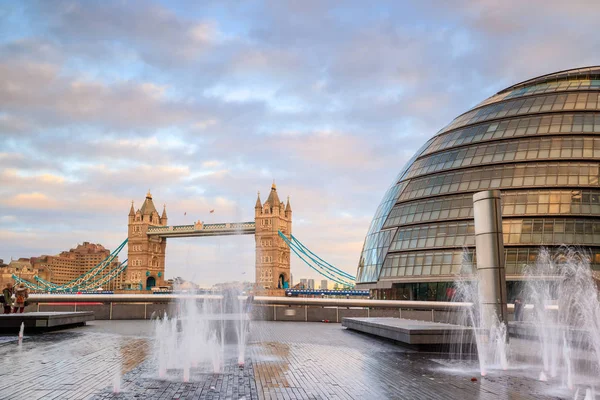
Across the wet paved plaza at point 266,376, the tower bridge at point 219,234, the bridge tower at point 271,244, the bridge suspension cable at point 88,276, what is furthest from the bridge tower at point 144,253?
the wet paved plaza at point 266,376

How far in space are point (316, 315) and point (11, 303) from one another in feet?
49.0

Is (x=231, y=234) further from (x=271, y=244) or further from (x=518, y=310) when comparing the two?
(x=518, y=310)

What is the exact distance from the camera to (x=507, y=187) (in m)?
34.9

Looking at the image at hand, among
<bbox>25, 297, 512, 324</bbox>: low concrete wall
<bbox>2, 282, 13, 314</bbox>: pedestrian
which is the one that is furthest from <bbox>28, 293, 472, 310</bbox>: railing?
<bbox>2, 282, 13, 314</bbox>: pedestrian

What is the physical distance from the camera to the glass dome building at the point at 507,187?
33406 millimetres

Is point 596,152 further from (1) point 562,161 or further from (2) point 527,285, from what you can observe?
(2) point 527,285

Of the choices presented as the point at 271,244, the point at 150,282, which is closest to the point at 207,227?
the point at 271,244

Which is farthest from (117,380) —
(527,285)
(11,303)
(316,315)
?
(527,285)

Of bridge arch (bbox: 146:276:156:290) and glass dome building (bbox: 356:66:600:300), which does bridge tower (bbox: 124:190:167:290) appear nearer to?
bridge arch (bbox: 146:276:156:290)

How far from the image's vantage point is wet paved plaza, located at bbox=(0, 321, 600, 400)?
9836 millimetres

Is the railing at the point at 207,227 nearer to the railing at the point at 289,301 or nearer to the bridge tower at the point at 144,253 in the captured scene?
the bridge tower at the point at 144,253

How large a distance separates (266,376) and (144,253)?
504ft

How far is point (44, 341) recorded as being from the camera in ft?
58.9

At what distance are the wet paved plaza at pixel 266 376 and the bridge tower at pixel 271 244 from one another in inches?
4891
